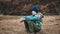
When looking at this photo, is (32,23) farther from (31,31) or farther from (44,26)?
(44,26)

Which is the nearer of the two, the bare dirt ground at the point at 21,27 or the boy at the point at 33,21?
the boy at the point at 33,21

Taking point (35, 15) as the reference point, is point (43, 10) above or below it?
below

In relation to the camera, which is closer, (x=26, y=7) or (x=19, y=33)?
(x=19, y=33)

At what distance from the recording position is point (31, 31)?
209 inches

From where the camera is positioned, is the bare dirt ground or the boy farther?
the bare dirt ground

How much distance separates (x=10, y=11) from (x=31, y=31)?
20.1 feet

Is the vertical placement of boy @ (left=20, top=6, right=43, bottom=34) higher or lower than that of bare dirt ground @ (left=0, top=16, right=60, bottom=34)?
higher

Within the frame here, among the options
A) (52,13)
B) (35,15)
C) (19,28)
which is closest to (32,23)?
(35,15)

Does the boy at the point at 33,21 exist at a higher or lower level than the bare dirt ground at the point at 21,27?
higher

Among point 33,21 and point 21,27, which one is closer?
point 33,21

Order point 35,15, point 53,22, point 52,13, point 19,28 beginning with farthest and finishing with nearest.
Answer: point 52,13 → point 53,22 → point 19,28 → point 35,15

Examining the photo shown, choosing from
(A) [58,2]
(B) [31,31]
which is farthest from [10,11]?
(B) [31,31]

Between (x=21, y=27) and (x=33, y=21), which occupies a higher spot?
(x=33, y=21)

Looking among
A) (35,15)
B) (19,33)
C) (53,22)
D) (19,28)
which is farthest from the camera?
(53,22)
